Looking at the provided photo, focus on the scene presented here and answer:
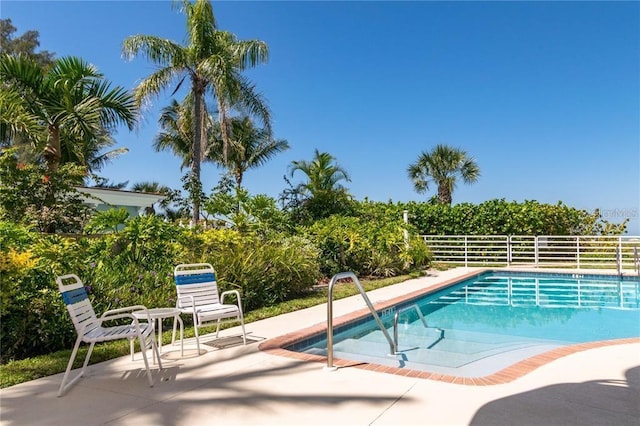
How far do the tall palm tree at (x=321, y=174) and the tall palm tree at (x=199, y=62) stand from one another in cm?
369

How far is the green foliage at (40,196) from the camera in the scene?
8164 mm

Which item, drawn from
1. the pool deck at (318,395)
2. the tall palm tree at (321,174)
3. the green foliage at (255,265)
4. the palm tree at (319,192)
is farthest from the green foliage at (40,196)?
the tall palm tree at (321,174)

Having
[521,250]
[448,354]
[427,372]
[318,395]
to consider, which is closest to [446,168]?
[521,250]

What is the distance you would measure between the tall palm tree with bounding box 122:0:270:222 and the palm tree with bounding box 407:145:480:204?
435 inches

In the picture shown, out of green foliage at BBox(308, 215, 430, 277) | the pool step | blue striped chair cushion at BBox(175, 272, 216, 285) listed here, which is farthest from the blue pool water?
green foliage at BBox(308, 215, 430, 277)

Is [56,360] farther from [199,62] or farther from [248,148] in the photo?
[248,148]

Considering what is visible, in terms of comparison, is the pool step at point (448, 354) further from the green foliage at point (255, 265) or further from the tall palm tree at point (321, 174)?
the tall palm tree at point (321, 174)

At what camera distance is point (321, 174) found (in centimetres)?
1703

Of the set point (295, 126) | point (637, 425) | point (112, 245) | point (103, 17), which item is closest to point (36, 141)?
point (103, 17)

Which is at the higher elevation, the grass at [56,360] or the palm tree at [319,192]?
the palm tree at [319,192]

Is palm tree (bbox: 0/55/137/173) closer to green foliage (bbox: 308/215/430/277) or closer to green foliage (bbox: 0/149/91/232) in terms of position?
green foliage (bbox: 0/149/91/232)

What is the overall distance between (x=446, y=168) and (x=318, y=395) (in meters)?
20.2

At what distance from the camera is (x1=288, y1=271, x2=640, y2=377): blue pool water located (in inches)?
222

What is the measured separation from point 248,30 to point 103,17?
261 inches
